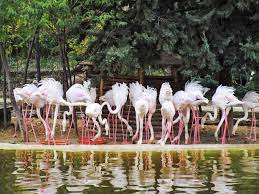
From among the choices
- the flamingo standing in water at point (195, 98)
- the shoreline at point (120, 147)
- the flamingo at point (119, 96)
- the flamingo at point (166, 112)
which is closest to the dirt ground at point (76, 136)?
the flamingo at point (166, 112)

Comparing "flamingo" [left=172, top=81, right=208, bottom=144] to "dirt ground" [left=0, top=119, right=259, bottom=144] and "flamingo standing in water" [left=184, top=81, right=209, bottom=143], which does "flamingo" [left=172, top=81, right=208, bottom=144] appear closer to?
"flamingo standing in water" [left=184, top=81, right=209, bottom=143]

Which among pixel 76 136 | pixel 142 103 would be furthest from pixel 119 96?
pixel 76 136

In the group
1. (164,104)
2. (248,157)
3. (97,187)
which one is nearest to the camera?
(97,187)

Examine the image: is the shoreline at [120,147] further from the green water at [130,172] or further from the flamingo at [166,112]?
the flamingo at [166,112]

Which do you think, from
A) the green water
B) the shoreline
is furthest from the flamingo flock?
the green water

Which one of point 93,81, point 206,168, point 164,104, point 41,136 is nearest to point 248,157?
point 206,168

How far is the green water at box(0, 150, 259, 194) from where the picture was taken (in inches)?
410

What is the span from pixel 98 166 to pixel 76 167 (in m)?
0.47

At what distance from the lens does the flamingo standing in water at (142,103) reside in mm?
17500

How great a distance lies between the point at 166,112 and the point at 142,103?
0.70 m

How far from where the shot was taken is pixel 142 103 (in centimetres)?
1741

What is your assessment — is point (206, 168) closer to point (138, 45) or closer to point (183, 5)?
point (138, 45)

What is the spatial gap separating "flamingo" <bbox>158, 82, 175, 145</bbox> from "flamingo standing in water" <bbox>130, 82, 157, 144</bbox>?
278 millimetres

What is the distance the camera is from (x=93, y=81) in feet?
62.5
